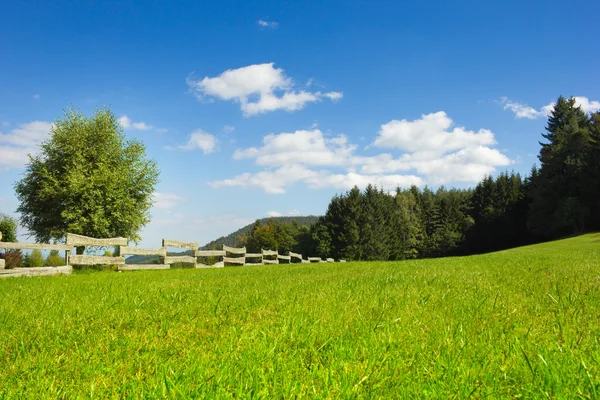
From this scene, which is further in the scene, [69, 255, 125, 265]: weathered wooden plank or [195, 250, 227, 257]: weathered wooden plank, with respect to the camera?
[195, 250, 227, 257]: weathered wooden plank

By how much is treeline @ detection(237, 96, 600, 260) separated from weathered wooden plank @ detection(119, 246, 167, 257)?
56.3 metres

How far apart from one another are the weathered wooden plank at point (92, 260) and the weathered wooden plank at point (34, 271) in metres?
1.10

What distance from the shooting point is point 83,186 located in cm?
3153

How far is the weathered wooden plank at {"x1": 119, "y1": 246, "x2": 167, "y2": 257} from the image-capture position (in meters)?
20.2

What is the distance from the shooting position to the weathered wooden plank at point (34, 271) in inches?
586

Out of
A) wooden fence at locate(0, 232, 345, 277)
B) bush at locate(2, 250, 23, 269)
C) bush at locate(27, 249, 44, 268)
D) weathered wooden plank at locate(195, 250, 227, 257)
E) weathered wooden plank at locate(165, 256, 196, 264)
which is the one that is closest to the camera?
wooden fence at locate(0, 232, 345, 277)

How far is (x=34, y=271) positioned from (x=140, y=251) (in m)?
5.88

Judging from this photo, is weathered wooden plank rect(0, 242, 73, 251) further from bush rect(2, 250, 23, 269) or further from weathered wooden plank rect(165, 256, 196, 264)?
bush rect(2, 250, 23, 269)

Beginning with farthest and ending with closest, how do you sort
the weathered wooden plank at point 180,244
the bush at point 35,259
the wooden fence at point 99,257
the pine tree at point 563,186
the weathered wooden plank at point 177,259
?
1. the pine tree at point 563,186
2. the bush at point 35,259
3. the weathered wooden plank at point 180,244
4. the weathered wooden plank at point 177,259
5. the wooden fence at point 99,257

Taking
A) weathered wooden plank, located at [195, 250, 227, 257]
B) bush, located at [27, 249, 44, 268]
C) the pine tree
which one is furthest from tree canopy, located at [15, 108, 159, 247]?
the pine tree

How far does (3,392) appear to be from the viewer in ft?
9.33

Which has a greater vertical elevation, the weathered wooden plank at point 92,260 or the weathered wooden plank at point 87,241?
the weathered wooden plank at point 87,241

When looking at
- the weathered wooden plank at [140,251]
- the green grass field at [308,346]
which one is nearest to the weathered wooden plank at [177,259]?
the weathered wooden plank at [140,251]

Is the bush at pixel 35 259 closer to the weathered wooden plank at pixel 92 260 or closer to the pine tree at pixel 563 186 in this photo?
the weathered wooden plank at pixel 92 260
